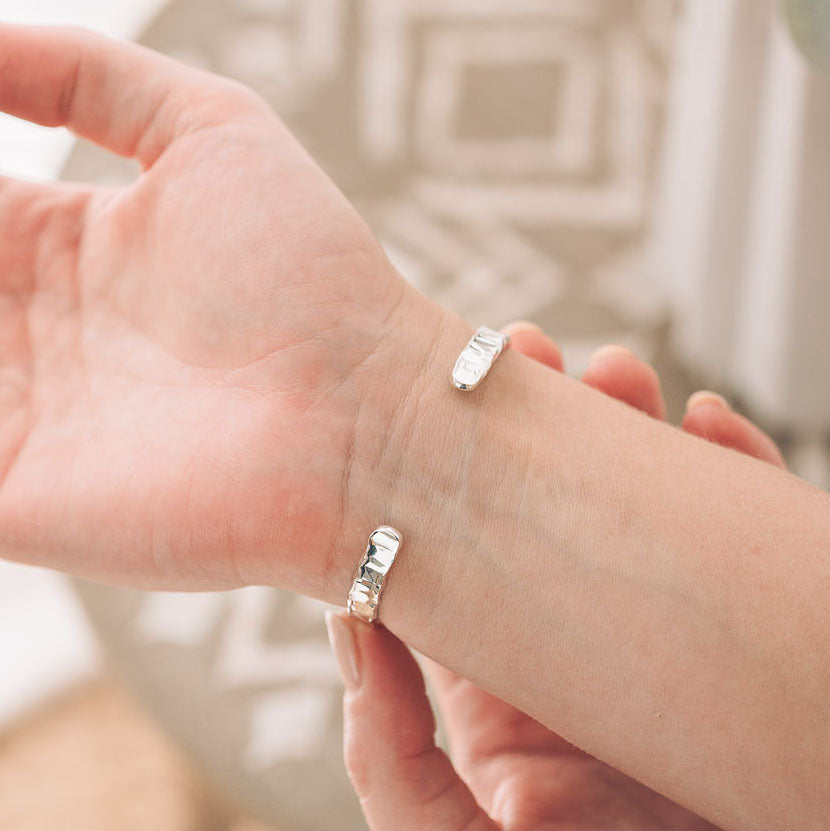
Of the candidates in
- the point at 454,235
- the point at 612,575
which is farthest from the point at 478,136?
the point at 612,575

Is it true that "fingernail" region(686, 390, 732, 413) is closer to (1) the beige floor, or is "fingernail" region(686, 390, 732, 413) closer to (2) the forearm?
(2) the forearm

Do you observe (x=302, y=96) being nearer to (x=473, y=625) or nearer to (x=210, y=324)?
(x=210, y=324)

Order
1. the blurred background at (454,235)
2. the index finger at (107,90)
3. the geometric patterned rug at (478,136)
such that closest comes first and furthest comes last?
Answer: the index finger at (107,90)
the blurred background at (454,235)
the geometric patterned rug at (478,136)

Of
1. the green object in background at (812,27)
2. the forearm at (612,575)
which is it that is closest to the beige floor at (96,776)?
the forearm at (612,575)

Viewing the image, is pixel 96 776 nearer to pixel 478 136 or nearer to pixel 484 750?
pixel 484 750

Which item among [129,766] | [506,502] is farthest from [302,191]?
[129,766]

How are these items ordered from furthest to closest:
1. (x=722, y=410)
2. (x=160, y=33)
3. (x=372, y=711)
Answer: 1. (x=160, y=33)
2. (x=722, y=410)
3. (x=372, y=711)

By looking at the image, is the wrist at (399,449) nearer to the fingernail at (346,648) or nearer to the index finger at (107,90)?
the fingernail at (346,648)
